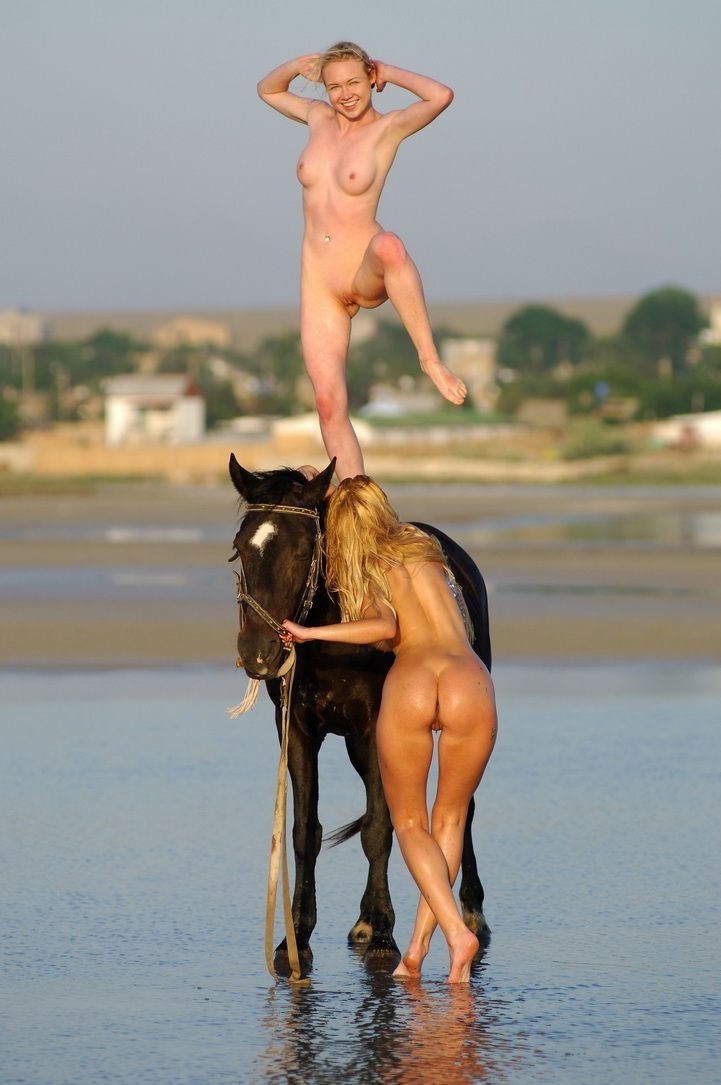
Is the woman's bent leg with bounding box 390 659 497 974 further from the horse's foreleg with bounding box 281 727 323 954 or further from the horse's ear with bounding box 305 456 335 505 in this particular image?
the horse's ear with bounding box 305 456 335 505

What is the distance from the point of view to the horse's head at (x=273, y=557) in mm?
6605

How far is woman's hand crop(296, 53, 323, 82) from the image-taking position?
793 centimetres

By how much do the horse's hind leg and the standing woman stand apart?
1.21 meters

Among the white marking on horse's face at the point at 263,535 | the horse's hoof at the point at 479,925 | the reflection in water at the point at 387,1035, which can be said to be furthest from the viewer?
the horse's hoof at the point at 479,925

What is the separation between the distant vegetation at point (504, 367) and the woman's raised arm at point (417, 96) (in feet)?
351

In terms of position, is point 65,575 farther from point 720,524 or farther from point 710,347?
point 710,347

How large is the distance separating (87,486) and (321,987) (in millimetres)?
64361

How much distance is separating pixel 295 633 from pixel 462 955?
1210 mm

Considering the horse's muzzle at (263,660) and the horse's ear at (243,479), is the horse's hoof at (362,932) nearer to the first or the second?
the horse's muzzle at (263,660)

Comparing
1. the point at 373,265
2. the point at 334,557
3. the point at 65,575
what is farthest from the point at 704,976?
the point at 65,575

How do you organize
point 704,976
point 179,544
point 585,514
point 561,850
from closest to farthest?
1. point 704,976
2. point 561,850
3. point 179,544
4. point 585,514

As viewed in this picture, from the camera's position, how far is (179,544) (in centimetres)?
3303

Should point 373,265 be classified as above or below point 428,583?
above

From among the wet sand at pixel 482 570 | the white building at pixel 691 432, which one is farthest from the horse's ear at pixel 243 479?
the white building at pixel 691 432
